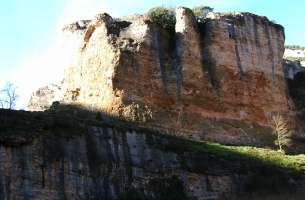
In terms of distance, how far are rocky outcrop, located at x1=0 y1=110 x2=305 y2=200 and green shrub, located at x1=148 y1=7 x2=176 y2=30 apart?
8.78 meters

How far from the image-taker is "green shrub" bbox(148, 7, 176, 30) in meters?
40.4

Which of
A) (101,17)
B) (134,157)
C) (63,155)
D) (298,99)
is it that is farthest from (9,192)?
(298,99)

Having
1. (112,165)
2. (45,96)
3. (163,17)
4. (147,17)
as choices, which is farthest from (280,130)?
(112,165)

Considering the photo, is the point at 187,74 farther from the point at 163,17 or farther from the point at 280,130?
the point at 280,130

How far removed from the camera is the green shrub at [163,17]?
133 feet

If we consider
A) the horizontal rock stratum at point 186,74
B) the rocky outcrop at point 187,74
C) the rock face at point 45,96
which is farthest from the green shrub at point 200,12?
the rock face at point 45,96

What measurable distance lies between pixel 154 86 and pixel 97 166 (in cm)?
1067

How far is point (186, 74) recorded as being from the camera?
39062mm

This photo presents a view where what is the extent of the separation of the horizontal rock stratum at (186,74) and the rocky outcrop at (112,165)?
4703 mm

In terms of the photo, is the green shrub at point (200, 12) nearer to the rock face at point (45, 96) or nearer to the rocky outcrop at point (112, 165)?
the rock face at point (45, 96)

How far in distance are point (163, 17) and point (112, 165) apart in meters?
14.0

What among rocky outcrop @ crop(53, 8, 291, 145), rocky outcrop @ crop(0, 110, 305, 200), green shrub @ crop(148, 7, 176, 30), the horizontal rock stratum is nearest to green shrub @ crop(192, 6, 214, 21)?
the horizontal rock stratum

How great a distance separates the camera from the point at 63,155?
88.2ft

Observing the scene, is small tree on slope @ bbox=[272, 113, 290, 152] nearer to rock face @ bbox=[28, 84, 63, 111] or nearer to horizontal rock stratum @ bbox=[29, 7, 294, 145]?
horizontal rock stratum @ bbox=[29, 7, 294, 145]
